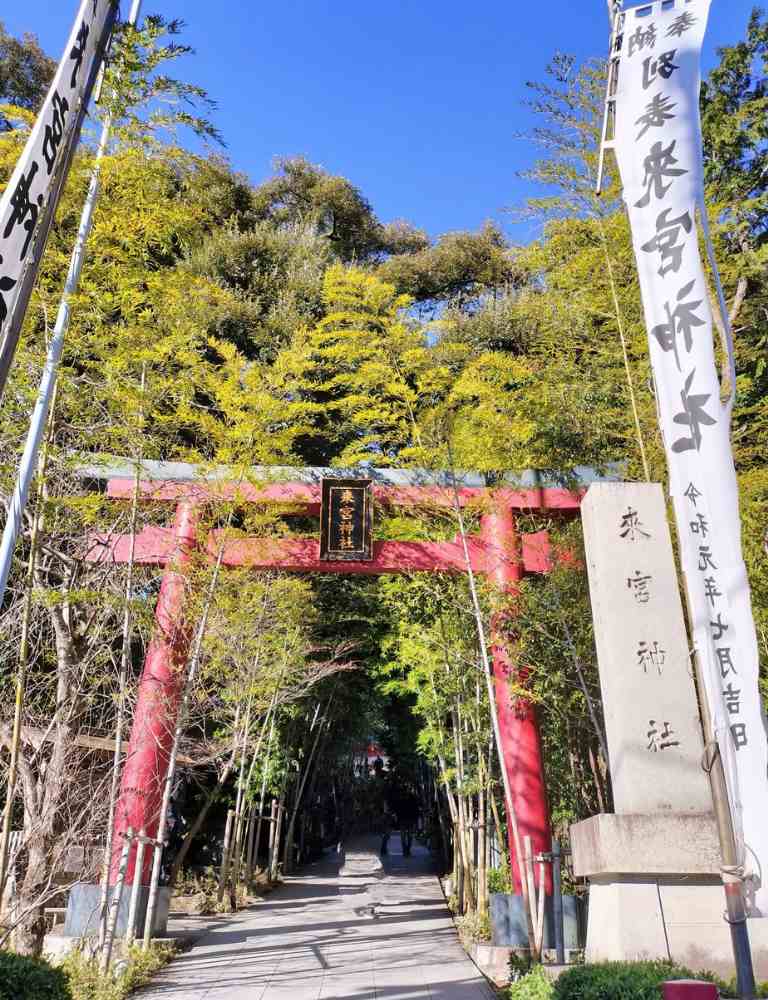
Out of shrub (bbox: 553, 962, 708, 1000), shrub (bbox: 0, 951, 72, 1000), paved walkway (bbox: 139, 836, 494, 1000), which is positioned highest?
shrub (bbox: 553, 962, 708, 1000)

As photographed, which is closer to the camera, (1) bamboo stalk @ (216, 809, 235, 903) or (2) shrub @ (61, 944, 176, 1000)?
(2) shrub @ (61, 944, 176, 1000)

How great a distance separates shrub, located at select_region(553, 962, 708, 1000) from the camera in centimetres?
250

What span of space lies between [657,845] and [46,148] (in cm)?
397

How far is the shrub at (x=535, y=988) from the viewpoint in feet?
11.5

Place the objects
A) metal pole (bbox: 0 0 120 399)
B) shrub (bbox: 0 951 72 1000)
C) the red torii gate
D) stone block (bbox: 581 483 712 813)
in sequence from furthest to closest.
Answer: the red torii gate
stone block (bbox: 581 483 712 813)
shrub (bbox: 0 951 72 1000)
metal pole (bbox: 0 0 120 399)

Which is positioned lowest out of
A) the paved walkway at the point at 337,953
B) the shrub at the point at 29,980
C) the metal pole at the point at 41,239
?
the paved walkway at the point at 337,953

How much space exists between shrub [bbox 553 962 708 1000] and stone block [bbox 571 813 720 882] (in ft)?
1.27

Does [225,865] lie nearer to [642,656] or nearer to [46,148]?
[642,656]

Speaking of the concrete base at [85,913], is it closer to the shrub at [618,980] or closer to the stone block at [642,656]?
the shrub at [618,980]

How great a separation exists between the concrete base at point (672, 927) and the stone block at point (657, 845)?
9 centimetres

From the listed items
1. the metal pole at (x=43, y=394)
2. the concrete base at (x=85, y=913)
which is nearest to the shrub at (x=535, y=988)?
the concrete base at (x=85, y=913)

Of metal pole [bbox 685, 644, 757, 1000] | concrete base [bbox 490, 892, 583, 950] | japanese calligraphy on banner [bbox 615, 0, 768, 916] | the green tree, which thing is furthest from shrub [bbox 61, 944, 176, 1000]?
the green tree

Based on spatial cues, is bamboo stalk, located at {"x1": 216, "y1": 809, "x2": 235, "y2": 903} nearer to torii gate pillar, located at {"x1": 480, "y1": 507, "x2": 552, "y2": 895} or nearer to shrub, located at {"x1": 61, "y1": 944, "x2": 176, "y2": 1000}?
shrub, located at {"x1": 61, "y1": 944, "x2": 176, "y2": 1000}

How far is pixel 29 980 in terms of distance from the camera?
115 inches
